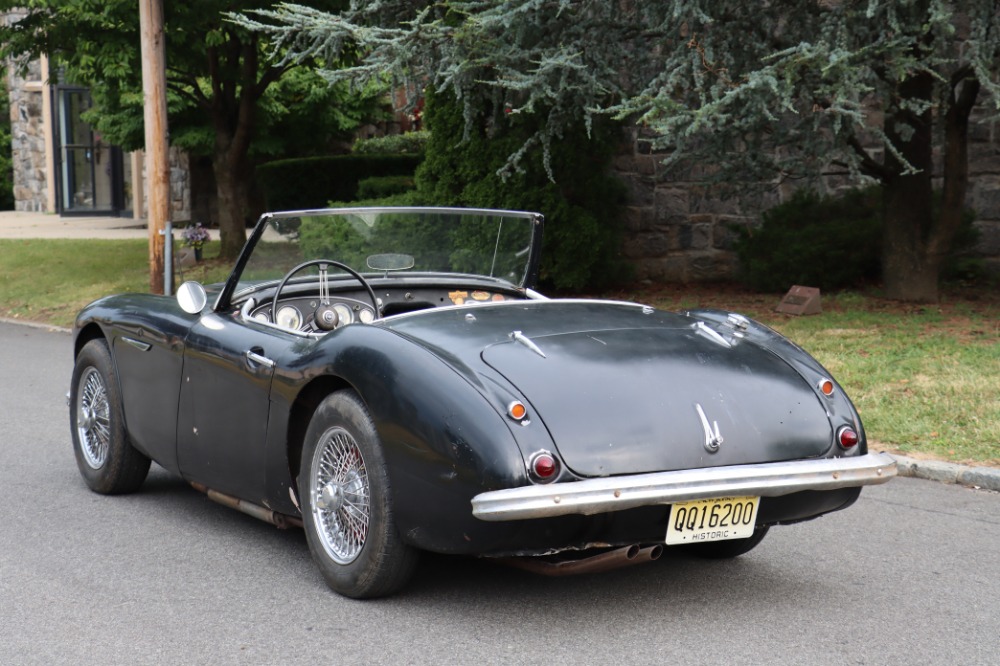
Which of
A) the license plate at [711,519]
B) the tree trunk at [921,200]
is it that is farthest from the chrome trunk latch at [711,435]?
Result: the tree trunk at [921,200]

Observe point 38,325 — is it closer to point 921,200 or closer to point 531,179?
point 531,179

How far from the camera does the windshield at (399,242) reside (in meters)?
5.51

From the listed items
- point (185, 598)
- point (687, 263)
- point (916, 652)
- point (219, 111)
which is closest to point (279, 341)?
point (185, 598)

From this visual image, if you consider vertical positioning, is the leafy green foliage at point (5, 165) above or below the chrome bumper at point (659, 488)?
above

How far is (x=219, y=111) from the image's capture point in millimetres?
18156

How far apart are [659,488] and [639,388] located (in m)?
0.44

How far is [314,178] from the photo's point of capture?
2316 centimetres

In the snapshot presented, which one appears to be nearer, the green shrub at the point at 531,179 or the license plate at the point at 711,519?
the license plate at the point at 711,519

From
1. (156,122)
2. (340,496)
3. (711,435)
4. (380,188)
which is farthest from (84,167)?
(711,435)

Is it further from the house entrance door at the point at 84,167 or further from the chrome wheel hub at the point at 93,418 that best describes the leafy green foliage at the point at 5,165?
the chrome wheel hub at the point at 93,418

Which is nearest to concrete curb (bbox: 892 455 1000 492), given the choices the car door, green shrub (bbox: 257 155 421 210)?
the car door

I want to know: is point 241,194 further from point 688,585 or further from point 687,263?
point 688,585

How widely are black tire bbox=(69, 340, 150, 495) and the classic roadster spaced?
35 centimetres

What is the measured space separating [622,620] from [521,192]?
33.0 feet
